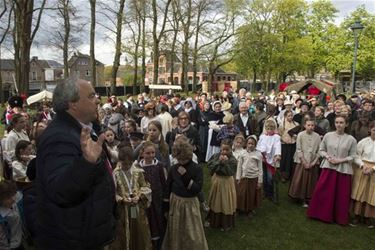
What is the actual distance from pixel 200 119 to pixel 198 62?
107 ft

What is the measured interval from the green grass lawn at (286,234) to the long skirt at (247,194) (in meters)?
0.20

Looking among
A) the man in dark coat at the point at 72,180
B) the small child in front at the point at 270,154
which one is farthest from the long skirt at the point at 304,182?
the man in dark coat at the point at 72,180

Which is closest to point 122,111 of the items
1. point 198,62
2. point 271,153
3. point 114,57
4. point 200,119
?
point 200,119

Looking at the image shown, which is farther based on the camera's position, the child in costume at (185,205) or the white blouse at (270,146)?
the white blouse at (270,146)

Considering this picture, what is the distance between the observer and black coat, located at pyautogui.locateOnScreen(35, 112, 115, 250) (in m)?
1.87

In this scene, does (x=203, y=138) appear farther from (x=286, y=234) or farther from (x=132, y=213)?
(x=132, y=213)

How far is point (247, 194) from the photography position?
6.64 metres

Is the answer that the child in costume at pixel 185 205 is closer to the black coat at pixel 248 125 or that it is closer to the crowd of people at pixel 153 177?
the crowd of people at pixel 153 177

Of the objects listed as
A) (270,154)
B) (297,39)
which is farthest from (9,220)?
(297,39)

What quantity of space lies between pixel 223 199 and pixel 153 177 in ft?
5.35

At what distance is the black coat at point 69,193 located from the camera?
1.87m

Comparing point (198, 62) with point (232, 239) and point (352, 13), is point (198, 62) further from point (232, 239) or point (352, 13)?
point (232, 239)

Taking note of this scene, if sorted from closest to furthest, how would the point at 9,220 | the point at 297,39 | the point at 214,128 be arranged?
the point at 9,220, the point at 214,128, the point at 297,39

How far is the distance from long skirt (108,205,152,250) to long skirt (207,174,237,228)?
178 centimetres
